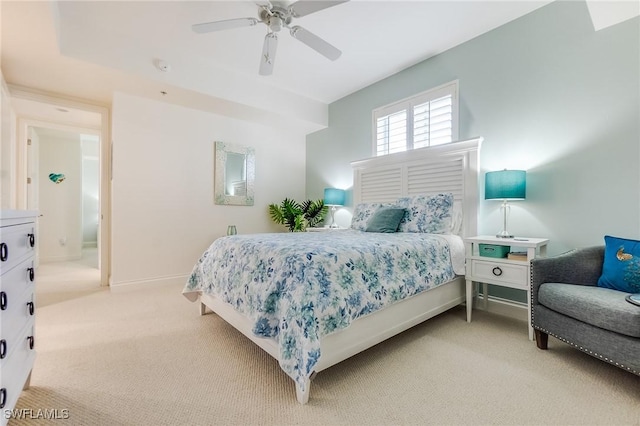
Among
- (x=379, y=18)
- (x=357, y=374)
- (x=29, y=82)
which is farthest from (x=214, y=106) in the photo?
(x=357, y=374)

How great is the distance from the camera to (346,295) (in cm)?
162

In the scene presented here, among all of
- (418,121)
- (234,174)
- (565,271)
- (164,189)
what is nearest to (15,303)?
(164,189)

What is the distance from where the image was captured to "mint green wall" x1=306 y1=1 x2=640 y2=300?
2.17 metres

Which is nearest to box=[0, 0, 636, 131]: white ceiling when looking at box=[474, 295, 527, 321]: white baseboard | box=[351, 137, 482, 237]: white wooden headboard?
box=[351, 137, 482, 237]: white wooden headboard

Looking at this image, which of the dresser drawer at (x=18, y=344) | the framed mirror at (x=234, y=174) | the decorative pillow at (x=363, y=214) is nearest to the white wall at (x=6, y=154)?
the framed mirror at (x=234, y=174)

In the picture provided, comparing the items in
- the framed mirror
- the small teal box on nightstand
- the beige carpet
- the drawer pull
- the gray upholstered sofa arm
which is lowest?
the beige carpet

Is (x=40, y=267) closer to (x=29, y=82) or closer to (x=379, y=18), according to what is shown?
(x=29, y=82)

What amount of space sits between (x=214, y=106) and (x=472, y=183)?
346 cm

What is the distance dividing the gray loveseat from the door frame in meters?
4.87

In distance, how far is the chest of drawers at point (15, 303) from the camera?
105 centimetres

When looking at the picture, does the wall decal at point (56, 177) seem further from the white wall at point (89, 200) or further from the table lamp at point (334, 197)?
the table lamp at point (334, 197)

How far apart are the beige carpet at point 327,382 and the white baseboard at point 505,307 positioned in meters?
0.34

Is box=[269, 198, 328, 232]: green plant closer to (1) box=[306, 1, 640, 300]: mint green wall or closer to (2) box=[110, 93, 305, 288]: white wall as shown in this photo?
(2) box=[110, 93, 305, 288]: white wall

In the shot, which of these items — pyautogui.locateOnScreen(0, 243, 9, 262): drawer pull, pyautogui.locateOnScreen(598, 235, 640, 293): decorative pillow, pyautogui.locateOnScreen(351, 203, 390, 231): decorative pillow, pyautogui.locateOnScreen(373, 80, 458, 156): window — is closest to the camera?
pyautogui.locateOnScreen(0, 243, 9, 262): drawer pull
